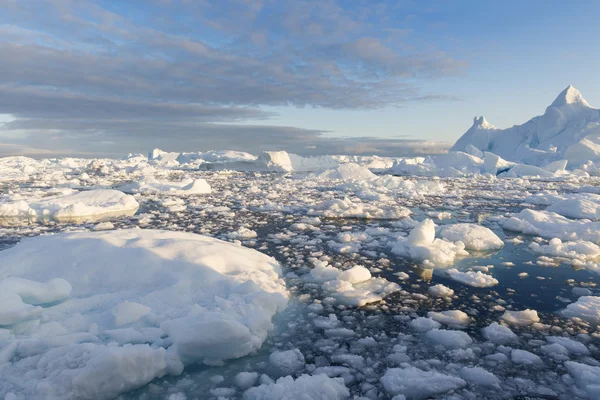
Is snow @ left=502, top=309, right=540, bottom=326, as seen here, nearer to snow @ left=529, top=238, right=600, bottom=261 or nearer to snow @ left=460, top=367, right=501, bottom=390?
snow @ left=460, top=367, right=501, bottom=390

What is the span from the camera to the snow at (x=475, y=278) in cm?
526

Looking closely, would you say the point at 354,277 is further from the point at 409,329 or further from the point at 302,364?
the point at 302,364

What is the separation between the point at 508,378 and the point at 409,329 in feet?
3.36

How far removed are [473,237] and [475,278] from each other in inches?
90.7

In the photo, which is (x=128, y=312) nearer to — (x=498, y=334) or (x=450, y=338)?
(x=450, y=338)

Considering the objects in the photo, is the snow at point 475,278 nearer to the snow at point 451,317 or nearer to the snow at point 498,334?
the snow at point 451,317

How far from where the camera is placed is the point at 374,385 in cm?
298

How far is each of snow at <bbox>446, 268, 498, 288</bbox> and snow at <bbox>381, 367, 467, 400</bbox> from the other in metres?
2.56

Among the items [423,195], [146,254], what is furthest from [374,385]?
[423,195]

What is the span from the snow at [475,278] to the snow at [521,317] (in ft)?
3.25

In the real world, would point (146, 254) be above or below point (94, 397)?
above

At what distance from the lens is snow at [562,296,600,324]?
4.20 m

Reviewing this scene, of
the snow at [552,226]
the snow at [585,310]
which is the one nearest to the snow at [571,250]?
the snow at [552,226]

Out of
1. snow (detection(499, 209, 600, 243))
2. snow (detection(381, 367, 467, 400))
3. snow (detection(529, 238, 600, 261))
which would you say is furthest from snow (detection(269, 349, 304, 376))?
snow (detection(499, 209, 600, 243))
